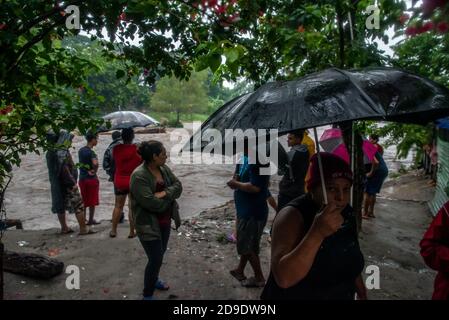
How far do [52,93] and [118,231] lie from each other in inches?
137

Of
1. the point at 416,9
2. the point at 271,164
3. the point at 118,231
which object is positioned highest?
the point at 416,9

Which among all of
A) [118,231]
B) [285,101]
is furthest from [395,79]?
[118,231]

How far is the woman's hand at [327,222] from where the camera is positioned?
1715 mm

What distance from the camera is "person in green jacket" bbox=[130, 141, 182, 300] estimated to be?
3562 millimetres

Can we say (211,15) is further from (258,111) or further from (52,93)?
(52,93)

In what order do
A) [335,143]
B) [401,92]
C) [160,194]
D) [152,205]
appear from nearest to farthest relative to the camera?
[401,92] → [152,205] → [160,194] → [335,143]

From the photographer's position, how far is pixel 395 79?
2.09 metres

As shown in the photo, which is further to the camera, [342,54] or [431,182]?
[431,182]

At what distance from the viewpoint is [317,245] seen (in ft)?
5.66

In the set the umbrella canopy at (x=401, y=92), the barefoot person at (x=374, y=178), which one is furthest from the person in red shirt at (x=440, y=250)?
the barefoot person at (x=374, y=178)

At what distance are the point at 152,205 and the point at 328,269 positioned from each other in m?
2.05

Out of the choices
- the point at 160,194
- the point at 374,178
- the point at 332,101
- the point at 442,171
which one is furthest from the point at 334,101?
the point at 442,171

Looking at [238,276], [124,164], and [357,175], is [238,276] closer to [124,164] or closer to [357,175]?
[357,175]

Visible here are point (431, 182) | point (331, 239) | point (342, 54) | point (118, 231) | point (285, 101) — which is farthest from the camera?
point (431, 182)
